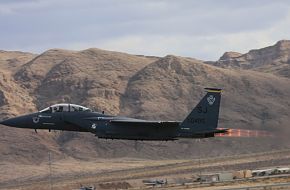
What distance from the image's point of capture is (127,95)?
513 ft

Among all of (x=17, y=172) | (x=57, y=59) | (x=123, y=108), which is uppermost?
(x=57, y=59)

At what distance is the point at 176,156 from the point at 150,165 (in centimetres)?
1267


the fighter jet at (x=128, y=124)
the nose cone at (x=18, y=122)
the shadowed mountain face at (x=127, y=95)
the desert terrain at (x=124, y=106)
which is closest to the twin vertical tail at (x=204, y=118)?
the fighter jet at (x=128, y=124)

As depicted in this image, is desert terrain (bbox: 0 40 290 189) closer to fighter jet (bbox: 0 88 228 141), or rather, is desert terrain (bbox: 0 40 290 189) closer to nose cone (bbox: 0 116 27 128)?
nose cone (bbox: 0 116 27 128)

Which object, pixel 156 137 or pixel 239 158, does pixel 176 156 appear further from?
pixel 156 137

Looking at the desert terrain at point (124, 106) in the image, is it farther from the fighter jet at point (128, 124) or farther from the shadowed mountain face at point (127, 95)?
the fighter jet at point (128, 124)

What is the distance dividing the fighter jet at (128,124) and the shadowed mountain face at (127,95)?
2782 inches

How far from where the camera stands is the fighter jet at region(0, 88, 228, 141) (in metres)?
52.8

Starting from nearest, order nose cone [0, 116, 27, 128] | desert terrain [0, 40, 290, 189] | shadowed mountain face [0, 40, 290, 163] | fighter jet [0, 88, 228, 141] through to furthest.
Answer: fighter jet [0, 88, 228, 141] → nose cone [0, 116, 27, 128] → desert terrain [0, 40, 290, 189] → shadowed mountain face [0, 40, 290, 163]

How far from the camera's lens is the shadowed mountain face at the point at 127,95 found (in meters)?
133

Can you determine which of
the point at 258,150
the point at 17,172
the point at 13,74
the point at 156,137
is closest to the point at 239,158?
the point at 258,150

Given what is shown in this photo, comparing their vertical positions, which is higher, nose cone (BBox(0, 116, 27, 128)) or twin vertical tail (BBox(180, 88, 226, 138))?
twin vertical tail (BBox(180, 88, 226, 138))

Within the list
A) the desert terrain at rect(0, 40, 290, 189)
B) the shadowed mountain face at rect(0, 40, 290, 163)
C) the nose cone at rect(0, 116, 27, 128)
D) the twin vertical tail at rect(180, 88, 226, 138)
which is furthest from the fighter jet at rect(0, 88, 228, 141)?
the shadowed mountain face at rect(0, 40, 290, 163)

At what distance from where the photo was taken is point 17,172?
118750mm
